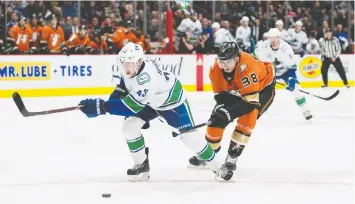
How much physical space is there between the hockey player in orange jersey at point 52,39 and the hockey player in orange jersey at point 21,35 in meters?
0.23

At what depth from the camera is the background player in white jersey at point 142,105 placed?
428 cm

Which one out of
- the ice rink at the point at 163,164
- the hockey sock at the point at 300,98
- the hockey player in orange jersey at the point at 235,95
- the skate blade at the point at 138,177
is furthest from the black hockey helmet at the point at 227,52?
the hockey sock at the point at 300,98

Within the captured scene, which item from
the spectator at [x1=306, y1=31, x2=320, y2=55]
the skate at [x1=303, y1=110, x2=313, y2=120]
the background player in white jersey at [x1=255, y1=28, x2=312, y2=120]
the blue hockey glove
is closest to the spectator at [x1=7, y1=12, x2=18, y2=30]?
the background player in white jersey at [x1=255, y1=28, x2=312, y2=120]

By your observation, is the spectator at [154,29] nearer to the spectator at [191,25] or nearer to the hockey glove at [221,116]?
the spectator at [191,25]

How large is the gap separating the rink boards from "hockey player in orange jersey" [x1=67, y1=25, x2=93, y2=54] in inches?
19.3

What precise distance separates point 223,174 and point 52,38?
760cm

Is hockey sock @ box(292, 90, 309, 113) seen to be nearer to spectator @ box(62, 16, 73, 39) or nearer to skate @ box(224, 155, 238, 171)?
skate @ box(224, 155, 238, 171)

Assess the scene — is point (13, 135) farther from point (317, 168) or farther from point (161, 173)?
point (317, 168)

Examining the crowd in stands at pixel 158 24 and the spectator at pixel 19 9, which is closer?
the crowd in stands at pixel 158 24

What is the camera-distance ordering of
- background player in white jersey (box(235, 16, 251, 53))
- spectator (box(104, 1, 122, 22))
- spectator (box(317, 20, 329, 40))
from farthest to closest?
spectator (box(317, 20, 329, 40)) → background player in white jersey (box(235, 16, 251, 53)) → spectator (box(104, 1, 122, 22))

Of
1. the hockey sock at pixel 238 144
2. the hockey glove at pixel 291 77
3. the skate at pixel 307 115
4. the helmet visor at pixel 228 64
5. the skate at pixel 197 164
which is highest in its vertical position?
the helmet visor at pixel 228 64

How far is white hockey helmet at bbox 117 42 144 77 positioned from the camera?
13.9ft

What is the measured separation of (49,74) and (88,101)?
696 centimetres

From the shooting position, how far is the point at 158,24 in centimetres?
1303
